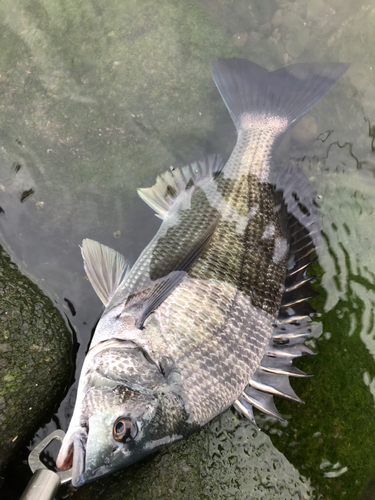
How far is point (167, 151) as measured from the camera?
10.7 feet

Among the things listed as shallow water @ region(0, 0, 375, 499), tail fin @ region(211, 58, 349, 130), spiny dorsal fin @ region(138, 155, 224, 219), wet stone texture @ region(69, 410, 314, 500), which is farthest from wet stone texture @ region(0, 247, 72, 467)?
tail fin @ region(211, 58, 349, 130)

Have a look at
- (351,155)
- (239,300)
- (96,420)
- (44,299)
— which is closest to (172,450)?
(96,420)

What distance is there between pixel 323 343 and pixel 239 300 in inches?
38.1

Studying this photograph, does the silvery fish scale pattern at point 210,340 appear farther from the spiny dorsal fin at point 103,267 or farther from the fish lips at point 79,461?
the fish lips at point 79,461

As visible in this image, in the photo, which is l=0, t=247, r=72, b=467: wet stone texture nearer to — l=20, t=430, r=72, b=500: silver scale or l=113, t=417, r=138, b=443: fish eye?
l=20, t=430, r=72, b=500: silver scale

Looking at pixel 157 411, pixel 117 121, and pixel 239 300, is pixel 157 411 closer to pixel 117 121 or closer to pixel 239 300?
pixel 239 300

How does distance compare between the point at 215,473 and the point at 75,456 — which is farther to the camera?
the point at 215,473

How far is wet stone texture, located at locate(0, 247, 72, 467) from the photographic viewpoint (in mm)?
2387

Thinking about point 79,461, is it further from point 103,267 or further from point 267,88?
point 267,88

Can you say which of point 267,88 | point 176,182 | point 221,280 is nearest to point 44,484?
point 221,280

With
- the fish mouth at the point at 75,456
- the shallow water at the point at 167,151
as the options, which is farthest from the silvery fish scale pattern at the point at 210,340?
the fish mouth at the point at 75,456

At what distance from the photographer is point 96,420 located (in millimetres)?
→ 1984

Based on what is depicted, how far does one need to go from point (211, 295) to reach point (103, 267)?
85cm

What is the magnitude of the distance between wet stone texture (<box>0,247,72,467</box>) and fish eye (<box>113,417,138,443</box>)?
0.80 meters
